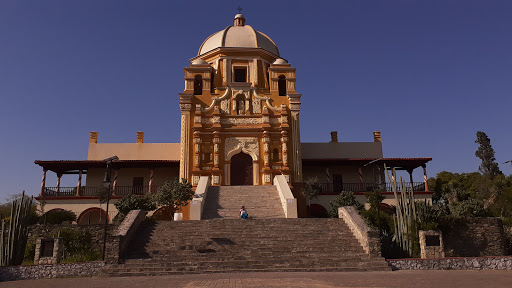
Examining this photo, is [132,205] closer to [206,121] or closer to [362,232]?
[206,121]

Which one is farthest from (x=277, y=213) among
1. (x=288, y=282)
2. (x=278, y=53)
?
(x=278, y=53)

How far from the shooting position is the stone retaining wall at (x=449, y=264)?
13367 mm

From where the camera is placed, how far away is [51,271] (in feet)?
42.4

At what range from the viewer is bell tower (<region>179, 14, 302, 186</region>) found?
1029 inches

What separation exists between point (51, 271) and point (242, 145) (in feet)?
50.6

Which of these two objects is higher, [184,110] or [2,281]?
[184,110]

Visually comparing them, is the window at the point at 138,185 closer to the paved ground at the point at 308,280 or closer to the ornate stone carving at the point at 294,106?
the ornate stone carving at the point at 294,106

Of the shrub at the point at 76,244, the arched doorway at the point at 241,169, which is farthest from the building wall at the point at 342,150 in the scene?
the shrub at the point at 76,244

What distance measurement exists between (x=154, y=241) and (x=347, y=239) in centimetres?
737

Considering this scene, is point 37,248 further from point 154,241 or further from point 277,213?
point 277,213

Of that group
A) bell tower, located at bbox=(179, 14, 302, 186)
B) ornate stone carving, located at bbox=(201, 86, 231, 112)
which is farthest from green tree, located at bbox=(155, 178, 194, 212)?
ornate stone carving, located at bbox=(201, 86, 231, 112)

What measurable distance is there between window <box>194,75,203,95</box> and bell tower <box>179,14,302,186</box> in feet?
0.24

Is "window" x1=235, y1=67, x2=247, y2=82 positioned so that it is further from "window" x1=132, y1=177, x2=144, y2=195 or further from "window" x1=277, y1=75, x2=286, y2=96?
"window" x1=132, y1=177, x2=144, y2=195

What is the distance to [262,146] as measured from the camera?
87.5 ft
